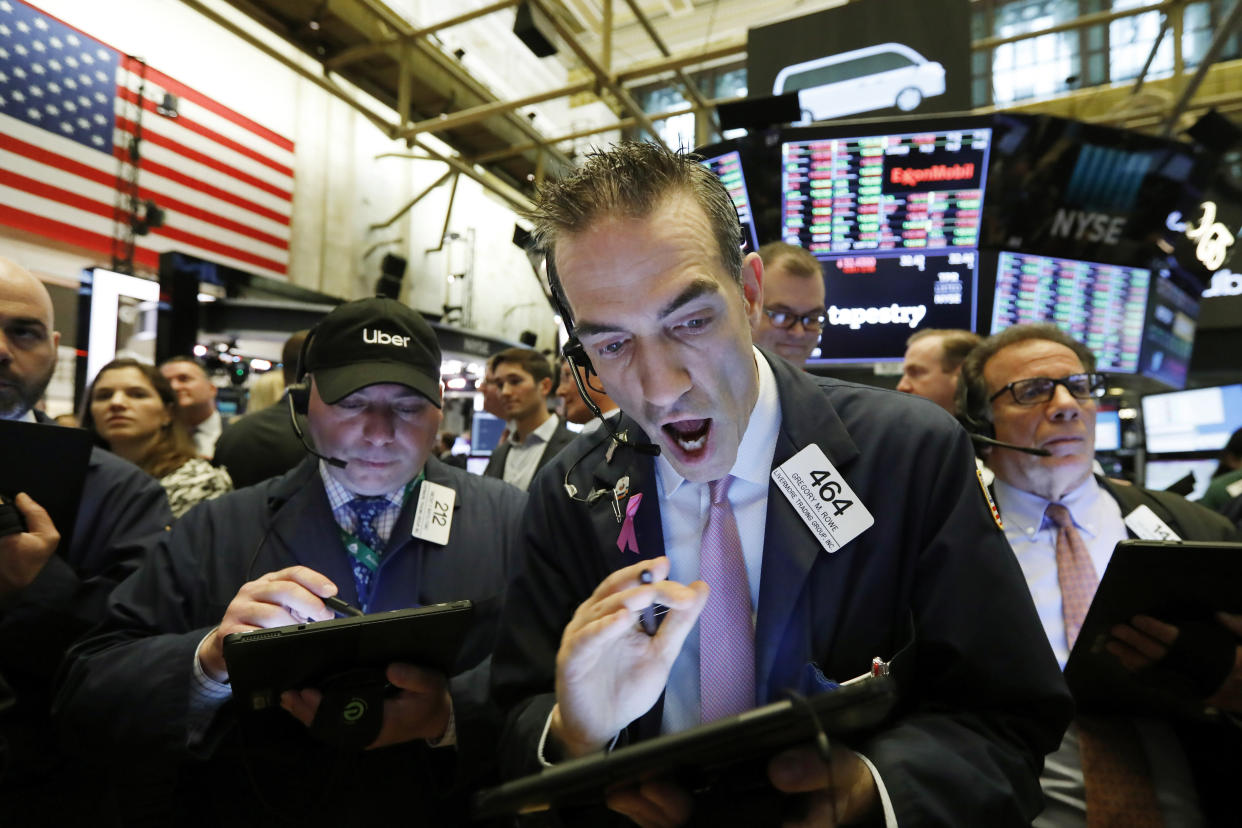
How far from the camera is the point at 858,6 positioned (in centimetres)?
399

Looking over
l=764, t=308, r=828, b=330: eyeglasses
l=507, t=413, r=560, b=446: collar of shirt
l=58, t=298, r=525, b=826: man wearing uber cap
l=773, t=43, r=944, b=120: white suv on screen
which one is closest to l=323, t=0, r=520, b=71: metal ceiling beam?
l=773, t=43, r=944, b=120: white suv on screen

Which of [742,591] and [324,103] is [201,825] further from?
[324,103]

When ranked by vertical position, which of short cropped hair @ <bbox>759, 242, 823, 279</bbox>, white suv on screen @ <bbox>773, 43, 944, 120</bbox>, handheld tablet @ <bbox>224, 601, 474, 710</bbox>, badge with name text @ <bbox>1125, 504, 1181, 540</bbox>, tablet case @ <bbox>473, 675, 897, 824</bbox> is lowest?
handheld tablet @ <bbox>224, 601, 474, 710</bbox>

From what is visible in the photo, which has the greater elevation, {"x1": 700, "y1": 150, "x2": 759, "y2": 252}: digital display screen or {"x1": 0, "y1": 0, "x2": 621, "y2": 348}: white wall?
{"x1": 0, "y1": 0, "x2": 621, "y2": 348}: white wall

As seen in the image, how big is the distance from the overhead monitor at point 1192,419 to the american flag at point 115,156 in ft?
28.0

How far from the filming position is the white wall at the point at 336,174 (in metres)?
6.93

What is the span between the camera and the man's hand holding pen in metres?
0.87

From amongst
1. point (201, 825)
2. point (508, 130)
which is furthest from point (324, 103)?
point (201, 825)

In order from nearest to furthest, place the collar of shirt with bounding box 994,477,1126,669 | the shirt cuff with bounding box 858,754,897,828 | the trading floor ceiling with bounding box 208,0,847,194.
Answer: the shirt cuff with bounding box 858,754,897,828, the collar of shirt with bounding box 994,477,1126,669, the trading floor ceiling with bounding box 208,0,847,194

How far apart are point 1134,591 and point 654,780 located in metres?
0.95

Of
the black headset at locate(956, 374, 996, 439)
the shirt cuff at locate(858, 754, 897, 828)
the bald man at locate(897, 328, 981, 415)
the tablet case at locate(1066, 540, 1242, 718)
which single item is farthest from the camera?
the bald man at locate(897, 328, 981, 415)

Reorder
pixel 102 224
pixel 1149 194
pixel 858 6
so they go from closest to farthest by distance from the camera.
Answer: pixel 1149 194 → pixel 858 6 → pixel 102 224

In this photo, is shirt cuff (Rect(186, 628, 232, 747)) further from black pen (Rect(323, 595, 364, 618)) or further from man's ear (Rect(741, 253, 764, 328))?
man's ear (Rect(741, 253, 764, 328))

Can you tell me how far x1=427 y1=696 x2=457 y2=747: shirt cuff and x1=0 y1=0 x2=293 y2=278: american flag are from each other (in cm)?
656
